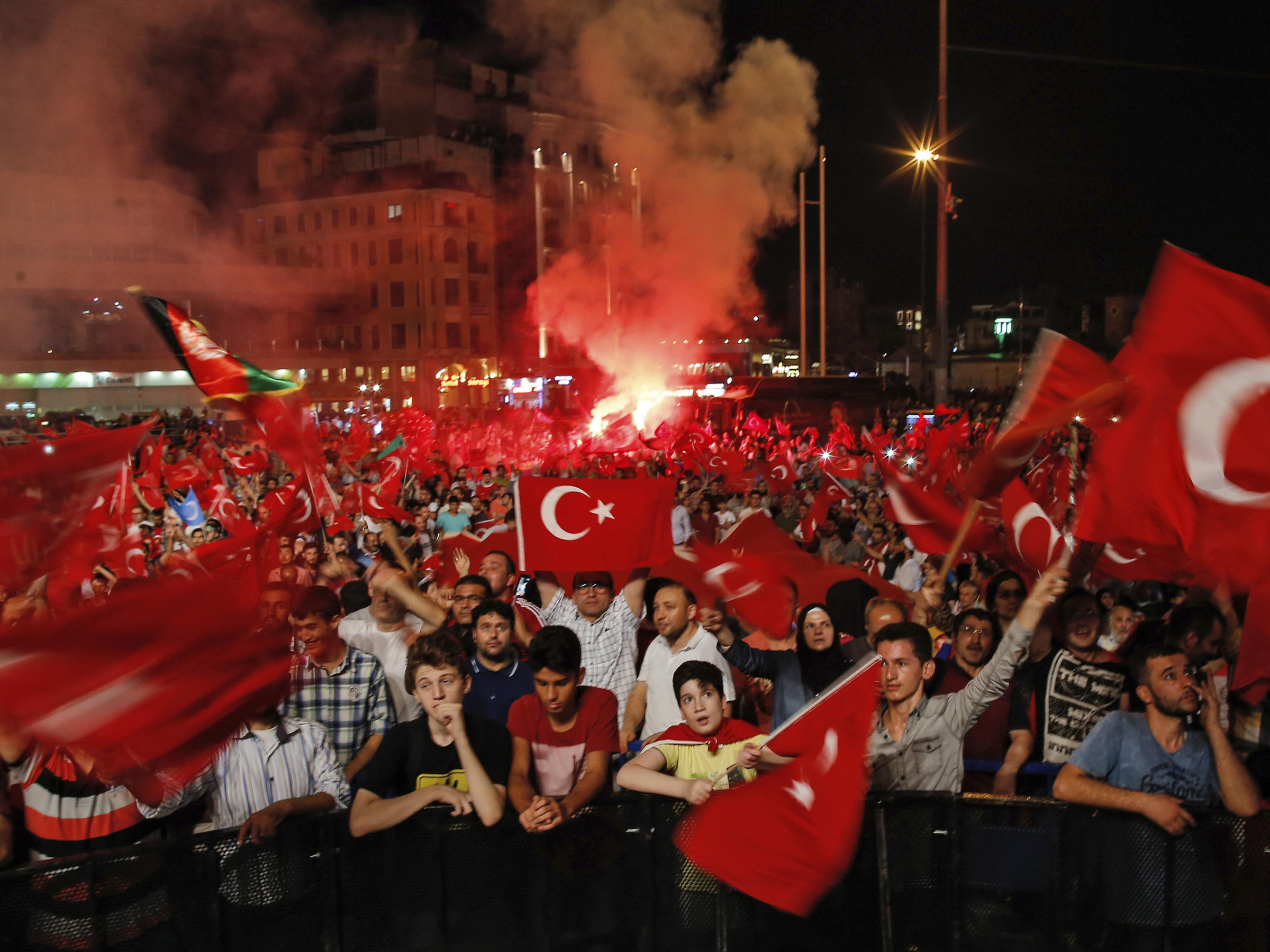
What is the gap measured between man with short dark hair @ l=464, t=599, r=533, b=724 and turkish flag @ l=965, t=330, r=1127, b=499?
6.84 feet

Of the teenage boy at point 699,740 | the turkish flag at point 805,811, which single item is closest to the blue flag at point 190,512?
the teenage boy at point 699,740

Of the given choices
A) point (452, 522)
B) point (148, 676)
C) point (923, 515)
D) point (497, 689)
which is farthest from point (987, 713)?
point (452, 522)

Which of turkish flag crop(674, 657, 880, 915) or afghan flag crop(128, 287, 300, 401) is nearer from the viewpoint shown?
turkish flag crop(674, 657, 880, 915)

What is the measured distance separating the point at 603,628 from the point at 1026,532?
2.20 m

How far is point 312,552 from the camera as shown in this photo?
8352mm

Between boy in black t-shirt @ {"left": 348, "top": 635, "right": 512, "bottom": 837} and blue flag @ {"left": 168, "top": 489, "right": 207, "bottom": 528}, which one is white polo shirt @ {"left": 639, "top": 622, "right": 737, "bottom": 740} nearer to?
boy in black t-shirt @ {"left": 348, "top": 635, "right": 512, "bottom": 837}

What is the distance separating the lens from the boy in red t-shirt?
3770mm

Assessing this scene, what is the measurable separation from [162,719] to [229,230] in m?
30.8

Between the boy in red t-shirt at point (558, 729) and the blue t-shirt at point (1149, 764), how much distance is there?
152 cm

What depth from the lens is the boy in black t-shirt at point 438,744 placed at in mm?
3482

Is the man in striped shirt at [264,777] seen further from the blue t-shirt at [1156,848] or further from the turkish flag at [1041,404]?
the turkish flag at [1041,404]

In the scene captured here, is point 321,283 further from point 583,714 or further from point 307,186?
point 583,714

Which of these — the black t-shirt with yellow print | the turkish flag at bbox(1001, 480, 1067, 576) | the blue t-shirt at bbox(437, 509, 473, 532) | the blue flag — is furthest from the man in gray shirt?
the blue flag

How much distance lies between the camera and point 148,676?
336 cm
